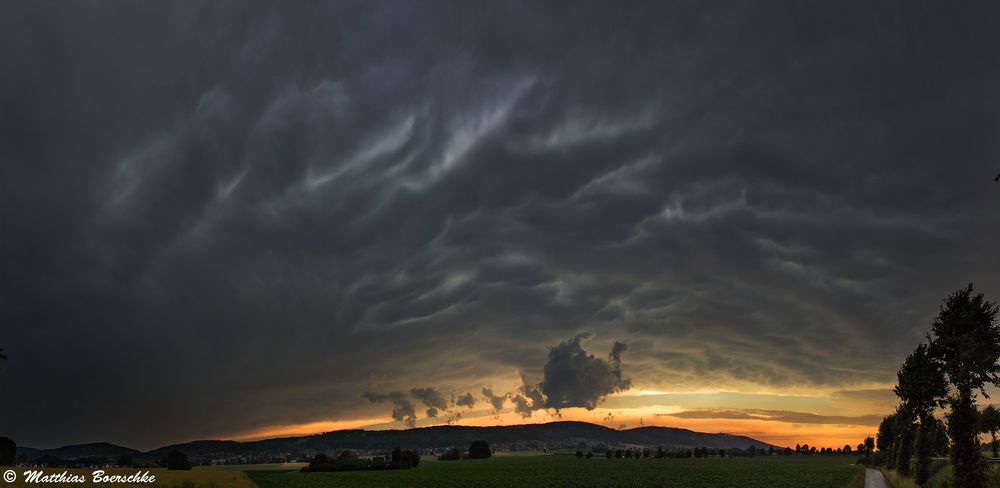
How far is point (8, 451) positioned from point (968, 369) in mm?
118691

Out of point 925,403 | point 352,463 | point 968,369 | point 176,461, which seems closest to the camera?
point 968,369

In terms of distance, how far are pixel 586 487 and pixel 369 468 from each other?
74777 mm

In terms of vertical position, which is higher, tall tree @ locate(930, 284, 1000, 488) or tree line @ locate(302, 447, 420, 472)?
tall tree @ locate(930, 284, 1000, 488)

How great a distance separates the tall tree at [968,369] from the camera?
40.8 meters

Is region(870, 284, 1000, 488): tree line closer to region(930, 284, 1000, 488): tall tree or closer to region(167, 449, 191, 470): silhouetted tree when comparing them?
region(930, 284, 1000, 488): tall tree

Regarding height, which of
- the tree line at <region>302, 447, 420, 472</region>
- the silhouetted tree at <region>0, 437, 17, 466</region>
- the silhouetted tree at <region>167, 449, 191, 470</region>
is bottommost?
the tree line at <region>302, 447, 420, 472</region>

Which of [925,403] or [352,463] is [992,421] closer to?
[925,403]

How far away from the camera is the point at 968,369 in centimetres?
4191

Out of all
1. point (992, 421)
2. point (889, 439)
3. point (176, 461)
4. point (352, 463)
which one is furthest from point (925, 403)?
point (352, 463)

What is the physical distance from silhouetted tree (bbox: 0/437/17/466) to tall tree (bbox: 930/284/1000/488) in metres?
114

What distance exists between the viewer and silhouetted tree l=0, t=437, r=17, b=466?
91312 millimetres

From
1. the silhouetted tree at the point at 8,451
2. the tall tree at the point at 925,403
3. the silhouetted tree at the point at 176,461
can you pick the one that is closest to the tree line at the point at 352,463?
the silhouetted tree at the point at 176,461
